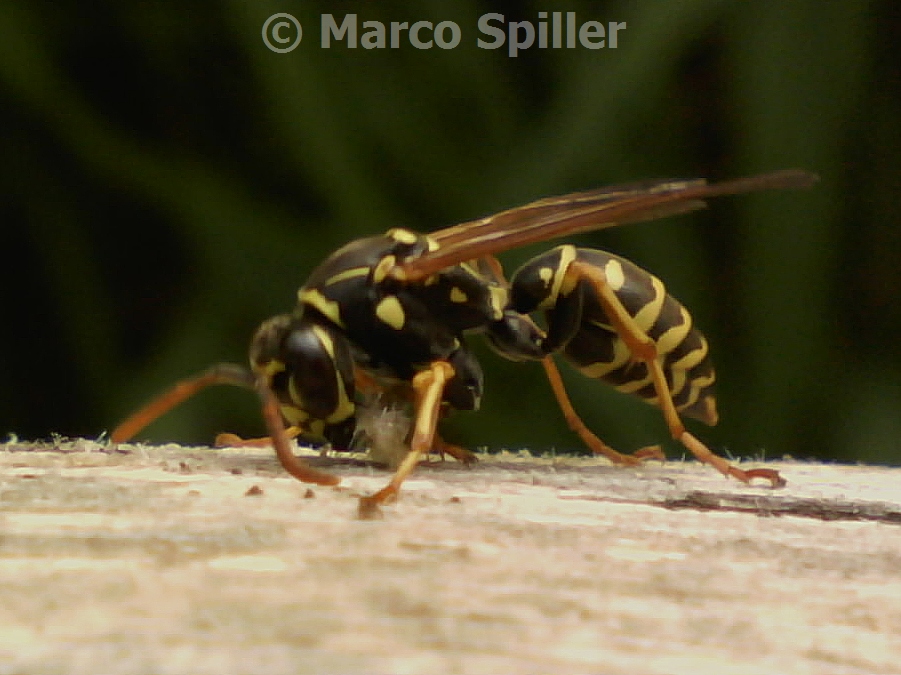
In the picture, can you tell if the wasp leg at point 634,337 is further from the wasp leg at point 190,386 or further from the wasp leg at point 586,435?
the wasp leg at point 190,386

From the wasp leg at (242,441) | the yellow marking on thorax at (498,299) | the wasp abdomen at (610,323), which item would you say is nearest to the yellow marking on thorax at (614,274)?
the wasp abdomen at (610,323)

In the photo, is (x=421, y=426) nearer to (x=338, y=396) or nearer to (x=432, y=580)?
(x=338, y=396)

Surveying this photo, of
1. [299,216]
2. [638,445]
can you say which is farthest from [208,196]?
[638,445]

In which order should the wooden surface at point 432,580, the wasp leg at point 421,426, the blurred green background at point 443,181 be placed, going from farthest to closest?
the blurred green background at point 443,181 < the wasp leg at point 421,426 < the wooden surface at point 432,580

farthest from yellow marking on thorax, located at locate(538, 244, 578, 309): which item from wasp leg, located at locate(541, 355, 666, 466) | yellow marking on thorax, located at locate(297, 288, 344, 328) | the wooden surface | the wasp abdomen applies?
the wooden surface

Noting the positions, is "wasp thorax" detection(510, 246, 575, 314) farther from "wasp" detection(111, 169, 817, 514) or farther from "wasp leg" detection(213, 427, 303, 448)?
"wasp leg" detection(213, 427, 303, 448)

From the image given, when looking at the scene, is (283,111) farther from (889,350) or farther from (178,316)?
(889,350)
